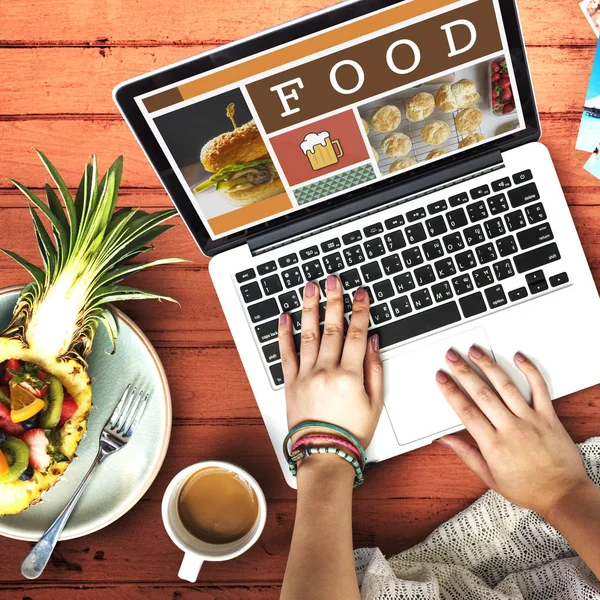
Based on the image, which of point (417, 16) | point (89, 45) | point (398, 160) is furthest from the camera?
point (89, 45)

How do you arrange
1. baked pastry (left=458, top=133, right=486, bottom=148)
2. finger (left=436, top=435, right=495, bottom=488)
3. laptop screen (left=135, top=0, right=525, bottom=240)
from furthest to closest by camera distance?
finger (left=436, top=435, right=495, bottom=488) < baked pastry (left=458, top=133, right=486, bottom=148) < laptop screen (left=135, top=0, right=525, bottom=240)

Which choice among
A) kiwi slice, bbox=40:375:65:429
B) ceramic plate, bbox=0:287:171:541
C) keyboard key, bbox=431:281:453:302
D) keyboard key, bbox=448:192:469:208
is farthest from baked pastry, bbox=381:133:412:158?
kiwi slice, bbox=40:375:65:429

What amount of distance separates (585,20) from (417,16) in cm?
40

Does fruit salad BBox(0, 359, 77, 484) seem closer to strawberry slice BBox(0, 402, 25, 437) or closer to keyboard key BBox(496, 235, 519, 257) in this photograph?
strawberry slice BBox(0, 402, 25, 437)

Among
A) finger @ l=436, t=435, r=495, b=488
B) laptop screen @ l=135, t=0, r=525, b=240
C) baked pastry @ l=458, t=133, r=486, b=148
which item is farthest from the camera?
finger @ l=436, t=435, r=495, b=488

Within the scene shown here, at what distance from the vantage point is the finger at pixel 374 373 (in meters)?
0.85

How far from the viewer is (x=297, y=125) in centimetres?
76

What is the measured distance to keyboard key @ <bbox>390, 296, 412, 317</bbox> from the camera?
0.84m

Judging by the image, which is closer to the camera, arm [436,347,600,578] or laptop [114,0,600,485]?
laptop [114,0,600,485]

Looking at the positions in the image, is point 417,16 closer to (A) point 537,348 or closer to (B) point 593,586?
(A) point 537,348

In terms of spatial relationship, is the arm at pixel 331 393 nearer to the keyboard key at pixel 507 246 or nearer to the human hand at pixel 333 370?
the human hand at pixel 333 370

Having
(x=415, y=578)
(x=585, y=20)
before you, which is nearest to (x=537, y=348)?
(x=415, y=578)

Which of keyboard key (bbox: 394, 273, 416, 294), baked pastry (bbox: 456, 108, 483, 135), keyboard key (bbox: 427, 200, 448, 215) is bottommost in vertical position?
keyboard key (bbox: 394, 273, 416, 294)

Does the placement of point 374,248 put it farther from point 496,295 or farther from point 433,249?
point 496,295
